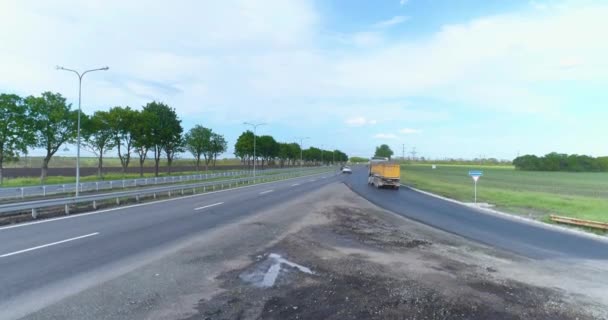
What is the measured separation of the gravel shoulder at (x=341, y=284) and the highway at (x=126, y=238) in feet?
3.17

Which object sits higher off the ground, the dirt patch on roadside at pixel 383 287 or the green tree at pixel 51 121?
the green tree at pixel 51 121

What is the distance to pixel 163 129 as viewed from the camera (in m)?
47.6

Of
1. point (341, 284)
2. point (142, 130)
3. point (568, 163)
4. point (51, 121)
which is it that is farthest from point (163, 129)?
point (568, 163)

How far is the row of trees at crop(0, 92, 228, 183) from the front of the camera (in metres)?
33.8

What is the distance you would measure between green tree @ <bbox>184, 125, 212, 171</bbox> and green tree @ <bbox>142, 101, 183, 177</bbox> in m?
8.74

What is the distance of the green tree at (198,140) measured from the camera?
6096cm

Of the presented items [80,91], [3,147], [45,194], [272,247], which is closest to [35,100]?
[3,147]

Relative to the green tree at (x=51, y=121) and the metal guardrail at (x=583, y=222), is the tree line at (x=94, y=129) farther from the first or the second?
the metal guardrail at (x=583, y=222)

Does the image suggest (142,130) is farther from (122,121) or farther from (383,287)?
(383,287)

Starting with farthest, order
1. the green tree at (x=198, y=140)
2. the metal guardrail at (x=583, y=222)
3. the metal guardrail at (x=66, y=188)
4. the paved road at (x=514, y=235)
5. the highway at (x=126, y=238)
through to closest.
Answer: the green tree at (x=198, y=140), the metal guardrail at (x=66, y=188), the metal guardrail at (x=583, y=222), the paved road at (x=514, y=235), the highway at (x=126, y=238)

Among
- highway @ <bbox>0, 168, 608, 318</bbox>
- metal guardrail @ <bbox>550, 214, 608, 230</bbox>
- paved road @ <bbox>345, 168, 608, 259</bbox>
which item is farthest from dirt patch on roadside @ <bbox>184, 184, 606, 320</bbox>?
metal guardrail @ <bbox>550, 214, 608, 230</bbox>

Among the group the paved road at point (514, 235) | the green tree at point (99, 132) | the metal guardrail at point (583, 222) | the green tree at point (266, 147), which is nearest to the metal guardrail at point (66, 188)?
the green tree at point (99, 132)

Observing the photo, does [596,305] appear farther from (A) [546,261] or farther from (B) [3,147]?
(B) [3,147]

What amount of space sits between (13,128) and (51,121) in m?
3.76
